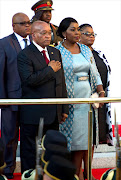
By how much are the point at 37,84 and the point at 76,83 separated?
1.39ft

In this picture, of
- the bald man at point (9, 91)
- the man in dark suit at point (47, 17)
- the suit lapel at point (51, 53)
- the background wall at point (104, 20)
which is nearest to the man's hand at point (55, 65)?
the suit lapel at point (51, 53)

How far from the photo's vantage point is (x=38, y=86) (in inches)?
149

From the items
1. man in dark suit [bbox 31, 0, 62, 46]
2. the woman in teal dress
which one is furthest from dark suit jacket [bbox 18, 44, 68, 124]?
man in dark suit [bbox 31, 0, 62, 46]

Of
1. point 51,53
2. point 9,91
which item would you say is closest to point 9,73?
point 9,91

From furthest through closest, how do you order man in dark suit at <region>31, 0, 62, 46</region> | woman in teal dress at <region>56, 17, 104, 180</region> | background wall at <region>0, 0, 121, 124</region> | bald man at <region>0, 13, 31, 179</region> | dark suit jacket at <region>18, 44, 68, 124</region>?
1. background wall at <region>0, 0, 121, 124</region>
2. man in dark suit at <region>31, 0, 62, 46</region>
3. bald man at <region>0, 13, 31, 179</region>
4. woman in teal dress at <region>56, 17, 104, 180</region>
5. dark suit jacket at <region>18, 44, 68, 124</region>

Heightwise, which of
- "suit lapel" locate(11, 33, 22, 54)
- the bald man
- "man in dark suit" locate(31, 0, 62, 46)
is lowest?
the bald man

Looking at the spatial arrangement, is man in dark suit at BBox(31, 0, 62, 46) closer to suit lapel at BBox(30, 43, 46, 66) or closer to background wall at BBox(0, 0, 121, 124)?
suit lapel at BBox(30, 43, 46, 66)

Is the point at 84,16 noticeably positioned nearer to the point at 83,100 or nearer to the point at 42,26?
the point at 42,26

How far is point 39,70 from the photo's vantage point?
3762 millimetres

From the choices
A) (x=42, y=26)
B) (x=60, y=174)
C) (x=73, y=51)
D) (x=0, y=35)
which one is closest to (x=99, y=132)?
(x=73, y=51)

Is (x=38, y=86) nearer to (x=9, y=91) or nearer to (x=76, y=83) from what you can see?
(x=76, y=83)

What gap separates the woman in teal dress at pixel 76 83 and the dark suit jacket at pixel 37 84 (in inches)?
7.4

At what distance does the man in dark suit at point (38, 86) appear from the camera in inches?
147

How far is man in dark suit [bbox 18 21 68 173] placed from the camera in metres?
3.73
